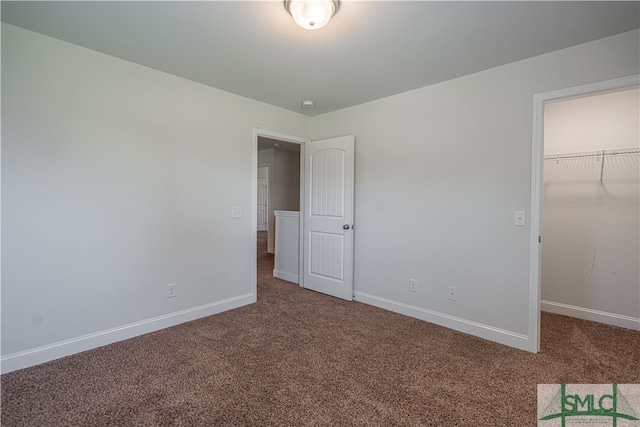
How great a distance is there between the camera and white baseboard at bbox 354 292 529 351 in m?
2.46

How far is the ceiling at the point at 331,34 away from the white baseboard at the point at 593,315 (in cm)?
248

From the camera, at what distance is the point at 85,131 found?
90.9 inches

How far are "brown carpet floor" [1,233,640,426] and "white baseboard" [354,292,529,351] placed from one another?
9 cm

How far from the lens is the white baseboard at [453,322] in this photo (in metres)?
2.46

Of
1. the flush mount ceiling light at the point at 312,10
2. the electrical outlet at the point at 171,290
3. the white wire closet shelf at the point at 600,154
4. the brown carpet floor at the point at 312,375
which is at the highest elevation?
the flush mount ceiling light at the point at 312,10

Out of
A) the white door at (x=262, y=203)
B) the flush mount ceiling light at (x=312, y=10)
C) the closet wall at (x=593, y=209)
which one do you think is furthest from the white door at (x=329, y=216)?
the white door at (x=262, y=203)

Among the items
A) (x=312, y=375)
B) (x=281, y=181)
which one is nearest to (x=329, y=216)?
(x=312, y=375)

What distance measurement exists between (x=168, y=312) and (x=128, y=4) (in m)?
2.43

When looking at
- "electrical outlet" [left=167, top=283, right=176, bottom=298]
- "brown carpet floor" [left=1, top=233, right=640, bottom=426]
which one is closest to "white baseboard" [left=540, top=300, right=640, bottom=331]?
"brown carpet floor" [left=1, top=233, right=640, bottom=426]

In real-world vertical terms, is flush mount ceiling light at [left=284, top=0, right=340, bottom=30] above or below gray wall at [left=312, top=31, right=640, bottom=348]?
above

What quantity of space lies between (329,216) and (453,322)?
1766 millimetres

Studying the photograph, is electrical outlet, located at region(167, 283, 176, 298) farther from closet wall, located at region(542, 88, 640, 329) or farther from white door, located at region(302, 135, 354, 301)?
closet wall, located at region(542, 88, 640, 329)

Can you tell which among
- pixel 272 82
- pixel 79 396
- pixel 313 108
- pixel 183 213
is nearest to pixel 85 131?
pixel 183 213

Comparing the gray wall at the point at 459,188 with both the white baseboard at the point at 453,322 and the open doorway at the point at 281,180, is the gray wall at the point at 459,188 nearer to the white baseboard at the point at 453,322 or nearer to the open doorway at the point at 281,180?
the white baseboard at the point at 453,322
